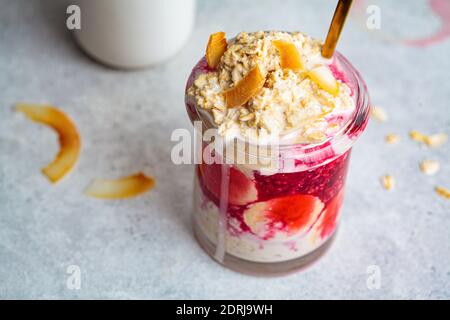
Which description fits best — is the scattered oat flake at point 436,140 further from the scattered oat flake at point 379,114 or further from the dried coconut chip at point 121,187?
the dried coconut chip at point 121,187

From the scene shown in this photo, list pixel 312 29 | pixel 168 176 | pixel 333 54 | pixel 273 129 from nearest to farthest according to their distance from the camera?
pixel 273 129 → pixel 333 54 → pixel 168 176 → pixel 312 29

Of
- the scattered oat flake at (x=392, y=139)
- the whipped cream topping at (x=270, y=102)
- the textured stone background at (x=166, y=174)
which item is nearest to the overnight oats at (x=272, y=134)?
the whipped cream topping at (x=270, y=102)

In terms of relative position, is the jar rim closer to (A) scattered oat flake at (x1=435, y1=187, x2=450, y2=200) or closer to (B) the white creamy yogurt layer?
(B) the white creamy yogurt layer

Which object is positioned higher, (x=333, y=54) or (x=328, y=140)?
(x=333, y=54)

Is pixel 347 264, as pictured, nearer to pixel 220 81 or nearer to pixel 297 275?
pixel 297 275

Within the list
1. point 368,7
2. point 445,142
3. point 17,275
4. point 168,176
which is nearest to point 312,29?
point 368,7

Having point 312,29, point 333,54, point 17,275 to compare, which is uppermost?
point 333,54
